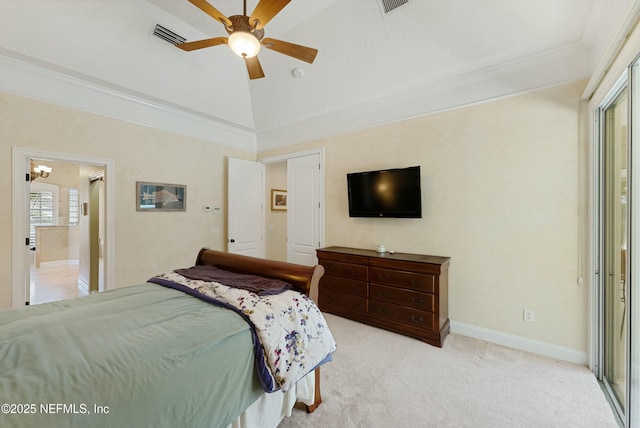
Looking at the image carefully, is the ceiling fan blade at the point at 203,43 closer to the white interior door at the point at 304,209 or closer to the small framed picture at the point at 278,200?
the white interior door at the point at 304,209

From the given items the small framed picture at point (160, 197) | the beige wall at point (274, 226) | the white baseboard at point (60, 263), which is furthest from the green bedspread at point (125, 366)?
the white baseboard at point (60, 263)

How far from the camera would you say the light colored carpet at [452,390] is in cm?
183

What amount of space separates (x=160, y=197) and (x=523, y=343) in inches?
189

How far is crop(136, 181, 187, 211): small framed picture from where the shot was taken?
3779mm

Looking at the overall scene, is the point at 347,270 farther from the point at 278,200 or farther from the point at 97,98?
the point at 97,98

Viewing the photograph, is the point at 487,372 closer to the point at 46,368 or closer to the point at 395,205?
the point at 395,205

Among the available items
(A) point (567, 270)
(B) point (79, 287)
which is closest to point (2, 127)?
(B) point (79, 287)

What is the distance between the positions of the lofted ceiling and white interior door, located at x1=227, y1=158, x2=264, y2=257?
1201 mm

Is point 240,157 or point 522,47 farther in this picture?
point 240,157

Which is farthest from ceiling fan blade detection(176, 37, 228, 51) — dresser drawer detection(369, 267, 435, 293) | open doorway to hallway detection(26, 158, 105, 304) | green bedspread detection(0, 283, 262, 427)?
open doorway to hallway detection(26, 158, 105, 304)

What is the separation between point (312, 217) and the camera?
443cm

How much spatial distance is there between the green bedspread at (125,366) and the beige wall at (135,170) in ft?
7.26

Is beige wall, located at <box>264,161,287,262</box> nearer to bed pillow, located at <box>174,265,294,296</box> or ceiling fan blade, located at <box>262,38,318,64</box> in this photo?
bed pillow, located at <box>174,265,294,296</box>

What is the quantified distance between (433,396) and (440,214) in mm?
1904
